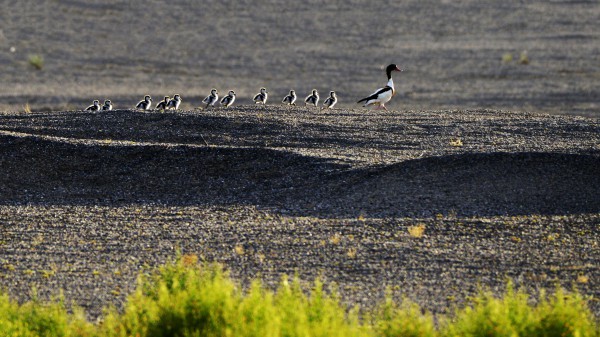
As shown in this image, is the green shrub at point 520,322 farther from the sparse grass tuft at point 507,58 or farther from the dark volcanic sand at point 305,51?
the sparse grass tuft at point 507,58

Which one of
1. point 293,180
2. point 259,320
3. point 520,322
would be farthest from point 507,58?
point 259,320

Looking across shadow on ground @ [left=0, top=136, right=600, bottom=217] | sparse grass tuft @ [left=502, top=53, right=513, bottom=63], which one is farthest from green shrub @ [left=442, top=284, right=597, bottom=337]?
sparse grass tuft @ [left=502, top=53, right=513, bottom=63]

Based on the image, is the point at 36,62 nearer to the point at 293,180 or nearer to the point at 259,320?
the point at 293,180

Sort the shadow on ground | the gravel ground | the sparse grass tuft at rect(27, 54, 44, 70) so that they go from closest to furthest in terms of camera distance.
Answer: the gravel ground → the shadow on ground → the sparse grass tuft at rect(27, 54, 44, 70)

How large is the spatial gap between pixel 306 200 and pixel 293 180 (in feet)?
3.07

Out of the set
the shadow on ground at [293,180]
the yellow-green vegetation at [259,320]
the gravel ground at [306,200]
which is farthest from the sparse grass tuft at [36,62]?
the yellow-green vegetation at [259,320]

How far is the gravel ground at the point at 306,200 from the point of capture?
1243 cm

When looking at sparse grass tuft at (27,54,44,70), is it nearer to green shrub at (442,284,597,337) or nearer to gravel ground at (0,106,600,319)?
gravel ground at (0,106,600,319)

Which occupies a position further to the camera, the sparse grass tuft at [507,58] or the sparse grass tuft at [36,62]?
the sparse grass tuft at [507,58]

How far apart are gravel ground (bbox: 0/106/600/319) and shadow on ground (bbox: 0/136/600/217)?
34mm

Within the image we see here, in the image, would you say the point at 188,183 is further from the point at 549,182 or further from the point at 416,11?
the point at 416,11

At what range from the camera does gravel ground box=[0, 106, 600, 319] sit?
12430 millimetres

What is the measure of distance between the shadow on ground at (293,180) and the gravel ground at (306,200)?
0.11ft

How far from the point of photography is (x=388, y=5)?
5759 centimetres
